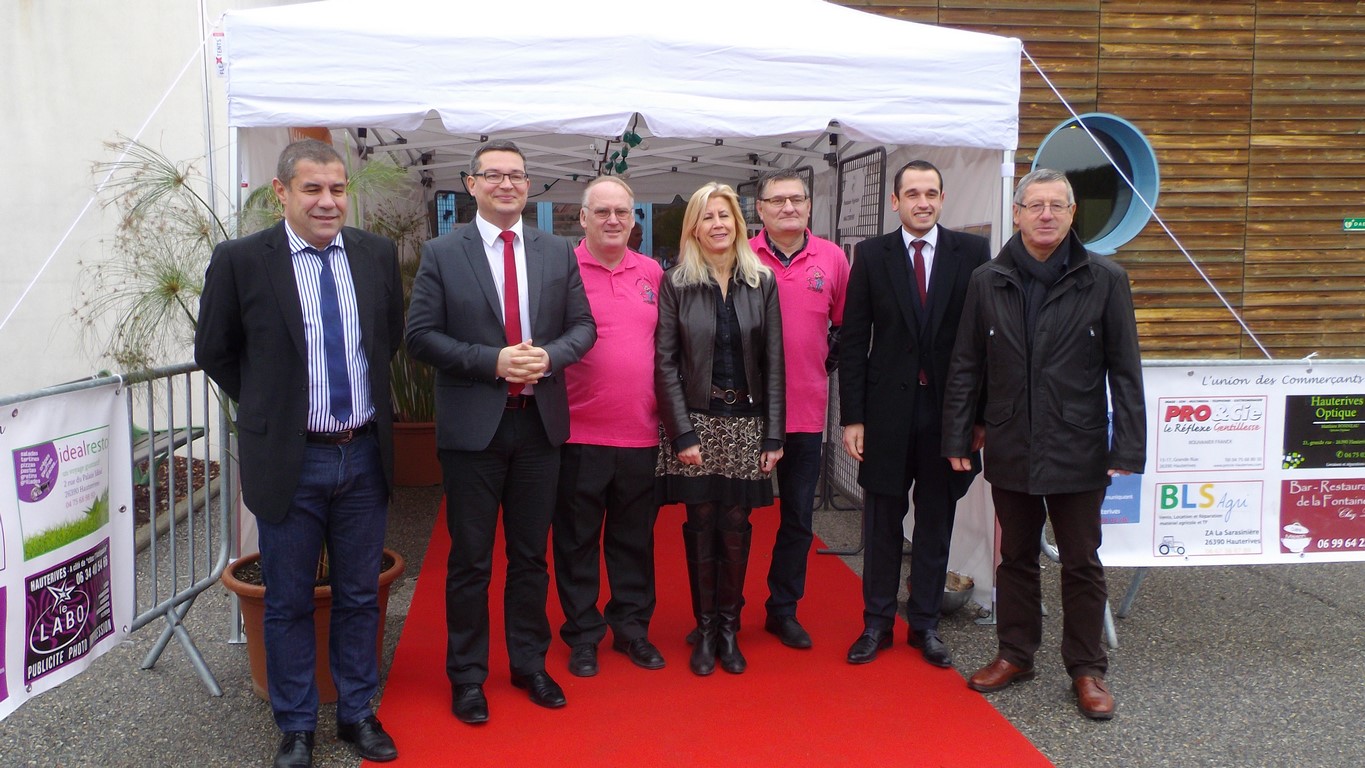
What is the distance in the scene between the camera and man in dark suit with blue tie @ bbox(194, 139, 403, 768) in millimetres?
2719

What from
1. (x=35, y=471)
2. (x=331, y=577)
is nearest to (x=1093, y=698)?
(x=331, y=577)

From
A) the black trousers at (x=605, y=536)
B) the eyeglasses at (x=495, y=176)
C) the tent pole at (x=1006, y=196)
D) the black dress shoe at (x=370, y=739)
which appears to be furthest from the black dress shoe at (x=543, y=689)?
the tent pole at (x=1006, y=196)

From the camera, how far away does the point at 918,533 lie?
3695 mm

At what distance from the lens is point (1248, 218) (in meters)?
7.81

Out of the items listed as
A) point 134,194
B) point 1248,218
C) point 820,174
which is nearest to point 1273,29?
point 1248,218

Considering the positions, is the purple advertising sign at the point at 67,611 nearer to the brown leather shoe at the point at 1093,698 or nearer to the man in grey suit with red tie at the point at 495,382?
the man in grey suit with red tie at the point at 495,382

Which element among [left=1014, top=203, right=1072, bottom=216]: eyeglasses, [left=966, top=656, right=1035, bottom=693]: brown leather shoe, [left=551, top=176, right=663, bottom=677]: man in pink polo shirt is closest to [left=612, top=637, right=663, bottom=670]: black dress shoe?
[left=551, top=176, right=663, bottom=677]: man in pink polo shirt

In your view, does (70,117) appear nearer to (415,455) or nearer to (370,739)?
(415,455)

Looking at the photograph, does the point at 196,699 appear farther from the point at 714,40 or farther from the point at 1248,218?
the point at 1248,218

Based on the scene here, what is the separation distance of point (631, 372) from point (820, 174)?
10.9 ft

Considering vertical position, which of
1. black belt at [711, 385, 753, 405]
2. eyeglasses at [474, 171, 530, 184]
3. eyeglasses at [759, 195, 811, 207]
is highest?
eyeglasses at [759, 195, 811, 207]

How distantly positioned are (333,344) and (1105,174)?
690 cm

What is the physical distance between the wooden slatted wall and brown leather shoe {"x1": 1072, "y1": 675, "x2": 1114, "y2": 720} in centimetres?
512

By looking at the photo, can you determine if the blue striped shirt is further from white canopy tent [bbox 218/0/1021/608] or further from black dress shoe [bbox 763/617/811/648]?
black dress shoe [bbox 763/617/811/648]
